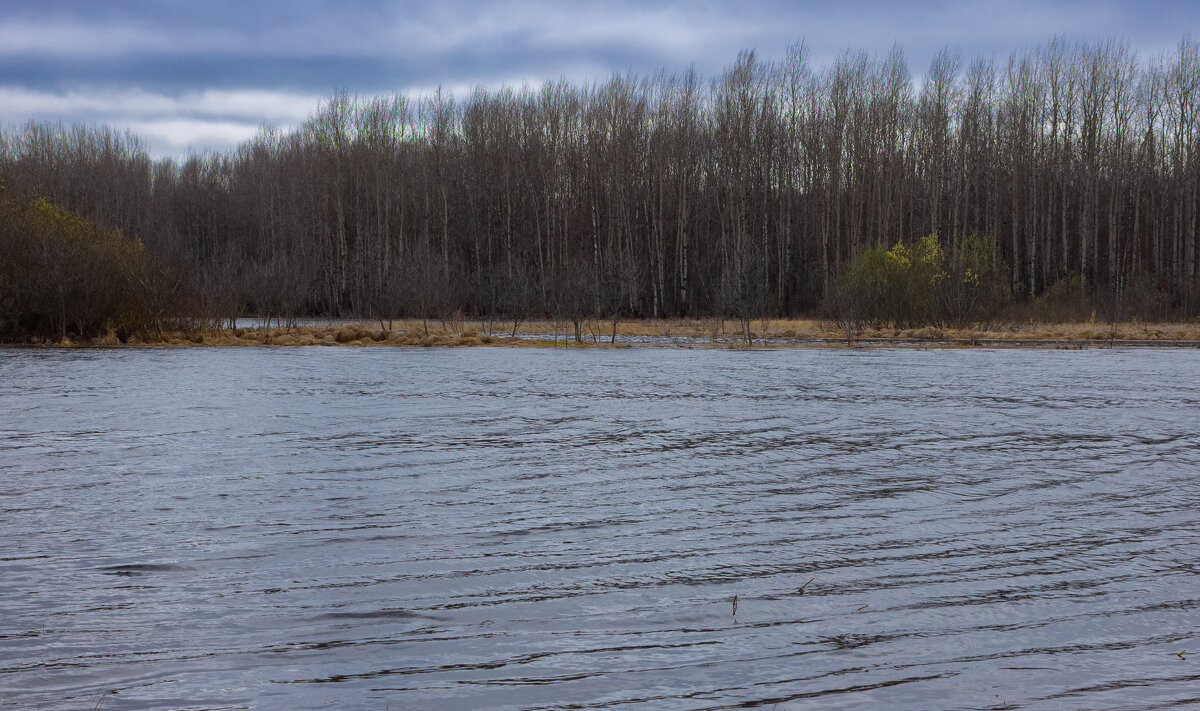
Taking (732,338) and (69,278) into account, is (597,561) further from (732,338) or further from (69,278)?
(732,338)

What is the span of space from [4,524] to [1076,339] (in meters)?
39.7

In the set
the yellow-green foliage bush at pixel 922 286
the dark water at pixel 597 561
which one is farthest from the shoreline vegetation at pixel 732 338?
the dark water at pixel 597 561

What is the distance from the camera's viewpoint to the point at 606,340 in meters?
41.2

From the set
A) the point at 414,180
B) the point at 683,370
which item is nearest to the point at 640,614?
the point at 683,370

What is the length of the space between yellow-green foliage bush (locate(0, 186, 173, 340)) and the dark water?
24621 millimetres

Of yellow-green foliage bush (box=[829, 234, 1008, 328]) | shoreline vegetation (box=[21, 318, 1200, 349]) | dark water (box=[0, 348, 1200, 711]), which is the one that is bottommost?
dark water (box=[0, 348, 1200, 711])

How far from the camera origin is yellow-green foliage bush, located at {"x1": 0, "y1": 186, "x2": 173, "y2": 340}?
117ft

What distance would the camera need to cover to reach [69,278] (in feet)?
118

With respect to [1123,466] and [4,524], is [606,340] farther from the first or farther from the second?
[4,524]

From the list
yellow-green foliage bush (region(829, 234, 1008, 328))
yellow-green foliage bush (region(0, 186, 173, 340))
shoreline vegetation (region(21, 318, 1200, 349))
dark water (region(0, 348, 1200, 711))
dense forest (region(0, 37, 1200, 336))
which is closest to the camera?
dark water (region(0, 348, 1200, 711))

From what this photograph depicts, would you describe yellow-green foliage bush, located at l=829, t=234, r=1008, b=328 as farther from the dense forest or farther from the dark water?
the dark water

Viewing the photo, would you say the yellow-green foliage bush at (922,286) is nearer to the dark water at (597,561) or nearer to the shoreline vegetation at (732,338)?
the shoreline vegetation at (732,338)

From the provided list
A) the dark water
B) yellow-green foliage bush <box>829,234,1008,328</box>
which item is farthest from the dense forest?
the dark water

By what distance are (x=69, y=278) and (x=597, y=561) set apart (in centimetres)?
3567
